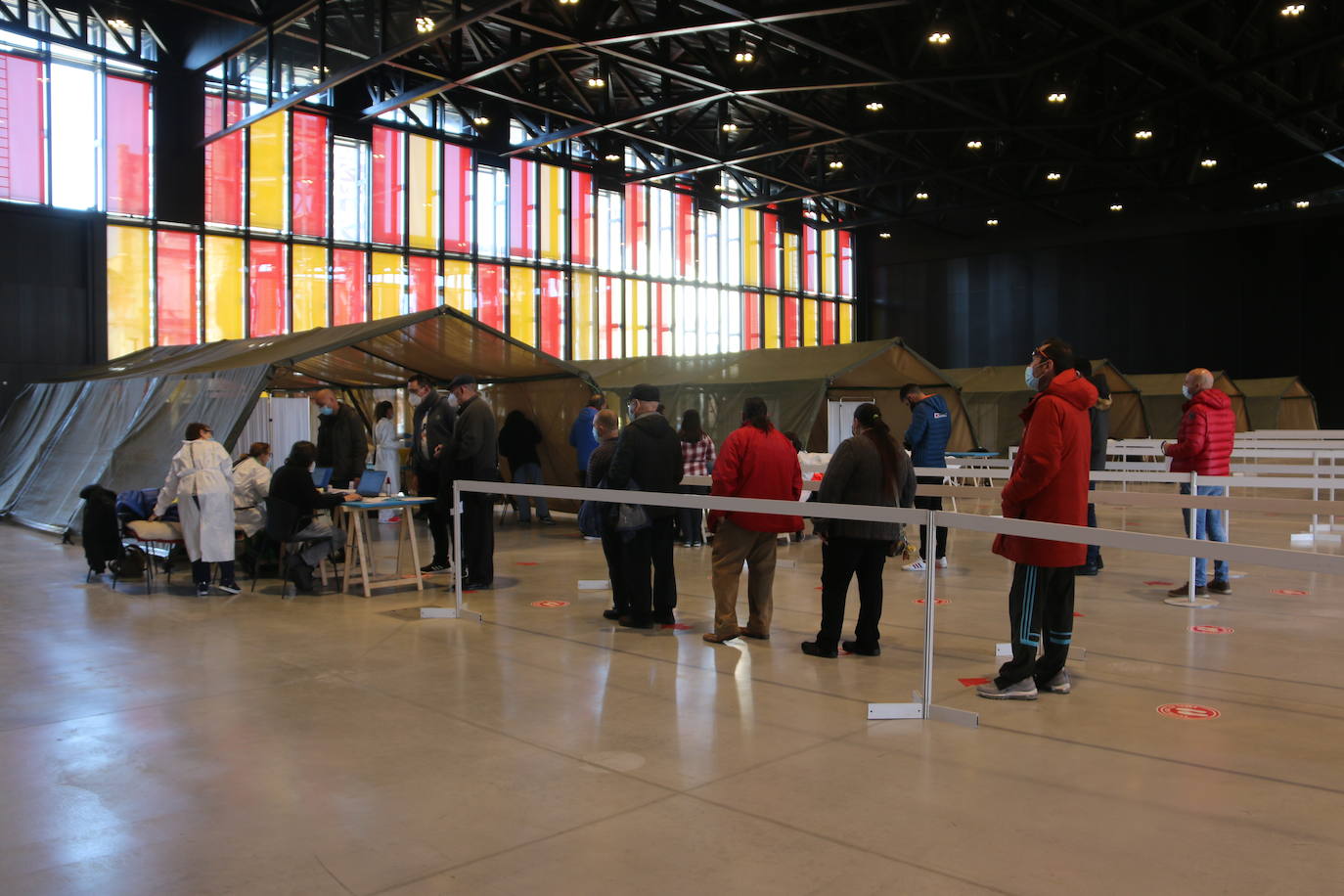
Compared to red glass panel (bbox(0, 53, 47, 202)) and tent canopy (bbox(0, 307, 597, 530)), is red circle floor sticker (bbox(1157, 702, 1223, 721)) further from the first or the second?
red glass panel (bbox(0, 53, 47, 202))

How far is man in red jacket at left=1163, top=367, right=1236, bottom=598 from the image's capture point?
699cm

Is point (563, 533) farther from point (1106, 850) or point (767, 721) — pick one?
point (1106, 850)

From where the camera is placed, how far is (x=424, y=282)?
2039 centimetres

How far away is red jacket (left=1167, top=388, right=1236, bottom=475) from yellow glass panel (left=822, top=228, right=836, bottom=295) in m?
23.7

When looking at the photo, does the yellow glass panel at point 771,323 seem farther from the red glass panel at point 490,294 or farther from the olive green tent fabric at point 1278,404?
the olive green tent fabric at point 1278,404

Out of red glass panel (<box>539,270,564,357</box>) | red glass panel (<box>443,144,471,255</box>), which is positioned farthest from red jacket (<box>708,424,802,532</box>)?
red glass panel (<box>539,270,564,357</box>)

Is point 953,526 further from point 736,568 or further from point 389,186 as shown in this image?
point 389,186

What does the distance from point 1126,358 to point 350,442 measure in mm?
Result: 24400

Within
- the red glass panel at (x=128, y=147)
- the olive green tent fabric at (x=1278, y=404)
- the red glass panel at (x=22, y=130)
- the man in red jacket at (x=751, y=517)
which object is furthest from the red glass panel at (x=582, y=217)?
the man in red jacket at (x=751, y=517)

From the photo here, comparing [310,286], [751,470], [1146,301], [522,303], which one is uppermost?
[1146,301]

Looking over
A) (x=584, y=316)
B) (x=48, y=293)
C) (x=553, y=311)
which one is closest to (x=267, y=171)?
(x=48, y=293)

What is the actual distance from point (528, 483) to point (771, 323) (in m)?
17.1

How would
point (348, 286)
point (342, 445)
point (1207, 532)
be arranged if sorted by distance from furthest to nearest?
point (348, 286) < point (342, 445) < point (1207, 532)

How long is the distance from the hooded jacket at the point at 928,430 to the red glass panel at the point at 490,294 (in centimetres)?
1432
